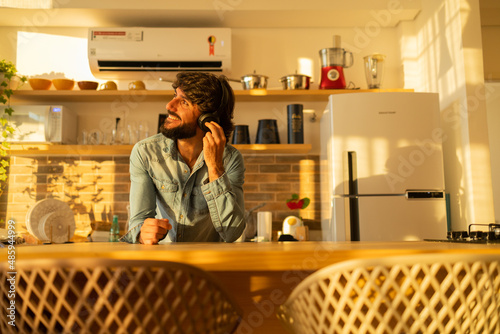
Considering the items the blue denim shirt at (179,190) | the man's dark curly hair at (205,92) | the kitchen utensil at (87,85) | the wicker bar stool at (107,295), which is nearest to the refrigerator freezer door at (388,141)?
the man's dark curly hair at (205,92)

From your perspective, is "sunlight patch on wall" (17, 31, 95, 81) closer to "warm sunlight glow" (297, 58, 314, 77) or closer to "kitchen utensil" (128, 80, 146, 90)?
"kitchen utensil" (128, 80, 146, 90)

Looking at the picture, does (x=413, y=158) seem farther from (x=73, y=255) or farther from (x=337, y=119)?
(x=73, y=255)

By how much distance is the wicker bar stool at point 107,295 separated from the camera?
776mm

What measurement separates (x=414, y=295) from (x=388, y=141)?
2.45 metres

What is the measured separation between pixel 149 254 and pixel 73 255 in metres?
0.18

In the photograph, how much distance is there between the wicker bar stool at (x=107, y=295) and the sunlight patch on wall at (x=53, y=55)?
3345 mm

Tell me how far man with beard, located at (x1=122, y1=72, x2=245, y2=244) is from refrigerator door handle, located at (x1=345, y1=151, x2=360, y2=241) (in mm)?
1272

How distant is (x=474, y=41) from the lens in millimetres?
3012

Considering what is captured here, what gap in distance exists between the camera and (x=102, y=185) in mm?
3775

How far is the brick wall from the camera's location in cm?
374

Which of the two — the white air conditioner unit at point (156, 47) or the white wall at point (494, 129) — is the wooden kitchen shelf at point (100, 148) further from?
the white wall at point (494, 129)

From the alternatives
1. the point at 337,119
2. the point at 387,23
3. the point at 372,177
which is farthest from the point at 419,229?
the point at 387,23

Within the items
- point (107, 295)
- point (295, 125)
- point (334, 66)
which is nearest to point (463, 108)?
point (334, 66)

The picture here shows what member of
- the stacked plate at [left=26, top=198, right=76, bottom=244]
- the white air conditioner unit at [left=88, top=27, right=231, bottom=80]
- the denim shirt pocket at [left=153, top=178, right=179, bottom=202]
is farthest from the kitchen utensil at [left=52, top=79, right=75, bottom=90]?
the denim shirt pocket at [left=153, top=178, right=179, bottom=202]
